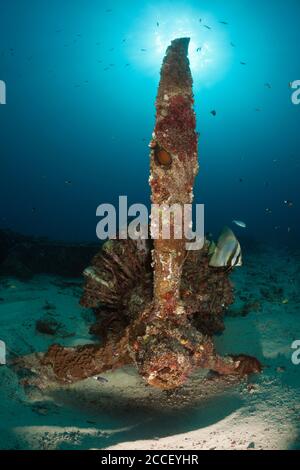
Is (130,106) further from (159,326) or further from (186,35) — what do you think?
(159,326)

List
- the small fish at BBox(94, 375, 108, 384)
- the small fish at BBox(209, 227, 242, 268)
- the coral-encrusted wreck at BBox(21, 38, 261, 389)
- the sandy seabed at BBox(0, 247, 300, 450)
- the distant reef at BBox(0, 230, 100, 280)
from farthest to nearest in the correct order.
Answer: the distant reef at BBox(0, 230, 100, 280) → the small fish at BBox(209, 227, 242, 268) → the small fish at BBox(94, 375, 108, 384) → the coral-encrusted wreck at BBox(21, 38, 261, 389) → the sandy seabed at BBox(0, 247, 300, 450)

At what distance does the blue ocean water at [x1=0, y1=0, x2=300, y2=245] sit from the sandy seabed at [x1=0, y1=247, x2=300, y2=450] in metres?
7.82

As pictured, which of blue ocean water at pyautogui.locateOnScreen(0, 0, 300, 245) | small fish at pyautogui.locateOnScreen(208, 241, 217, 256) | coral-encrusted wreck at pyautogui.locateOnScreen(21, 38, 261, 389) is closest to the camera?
coral-encrusted wreck at pyautogui.locateOnScreen(21, 38, 261, 389)

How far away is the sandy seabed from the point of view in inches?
116

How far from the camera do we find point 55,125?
10344 centimetres

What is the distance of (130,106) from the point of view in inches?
3676

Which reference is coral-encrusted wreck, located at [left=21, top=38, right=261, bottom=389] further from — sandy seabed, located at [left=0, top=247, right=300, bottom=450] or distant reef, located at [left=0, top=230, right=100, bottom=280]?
distant reef, located at [left=0, top=230, right=100, bottom=280]

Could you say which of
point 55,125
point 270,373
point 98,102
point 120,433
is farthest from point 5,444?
point 55,125

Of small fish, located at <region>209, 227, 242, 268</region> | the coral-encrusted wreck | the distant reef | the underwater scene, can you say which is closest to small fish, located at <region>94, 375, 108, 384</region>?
the underwater scene

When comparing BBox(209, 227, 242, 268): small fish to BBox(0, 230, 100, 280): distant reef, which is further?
BBox(0, 230, 100, 280): distant reef

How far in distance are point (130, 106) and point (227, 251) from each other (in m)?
96.7

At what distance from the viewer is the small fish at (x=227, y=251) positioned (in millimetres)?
4258

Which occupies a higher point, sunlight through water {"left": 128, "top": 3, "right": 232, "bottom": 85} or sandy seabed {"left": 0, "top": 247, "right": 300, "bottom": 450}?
sunlight through water {"left": 128, "top": 3, "right": 232, "bottom": 85}
